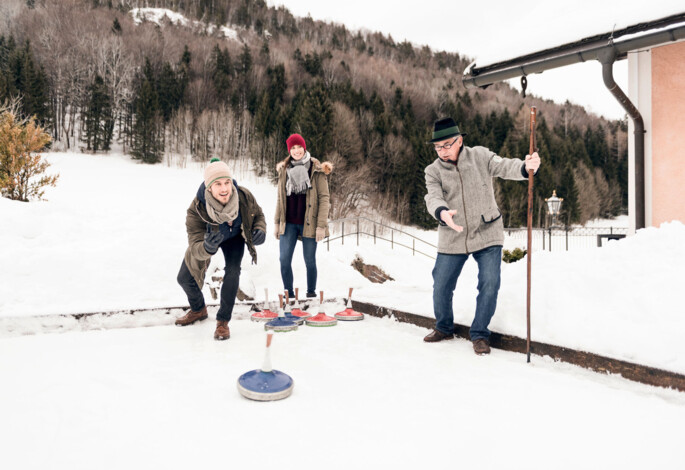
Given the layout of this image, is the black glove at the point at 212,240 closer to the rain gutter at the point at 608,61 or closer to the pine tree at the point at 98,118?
the rain gutter at the point at 608,61

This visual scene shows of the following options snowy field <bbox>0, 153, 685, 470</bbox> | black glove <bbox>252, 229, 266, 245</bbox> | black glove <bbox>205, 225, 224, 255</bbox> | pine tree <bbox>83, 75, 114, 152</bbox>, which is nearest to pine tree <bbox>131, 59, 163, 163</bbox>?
pine tree <bbox>83, 75, 114, 152</bbox>

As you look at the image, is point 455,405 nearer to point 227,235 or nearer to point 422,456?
point 422,456

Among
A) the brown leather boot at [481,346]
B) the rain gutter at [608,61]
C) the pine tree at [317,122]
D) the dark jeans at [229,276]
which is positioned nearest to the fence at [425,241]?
the pine tree at [317,122]

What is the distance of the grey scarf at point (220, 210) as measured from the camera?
3297 mm

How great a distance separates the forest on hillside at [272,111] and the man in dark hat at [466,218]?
19569mm

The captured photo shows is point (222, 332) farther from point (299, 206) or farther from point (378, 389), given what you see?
point (299, 206)

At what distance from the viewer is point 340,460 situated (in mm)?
1591

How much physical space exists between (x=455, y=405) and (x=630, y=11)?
18.6 ft

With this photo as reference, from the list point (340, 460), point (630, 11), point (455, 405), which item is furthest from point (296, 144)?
point (630, 11)

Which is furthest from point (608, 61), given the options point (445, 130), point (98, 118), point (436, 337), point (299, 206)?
point (98, 118)

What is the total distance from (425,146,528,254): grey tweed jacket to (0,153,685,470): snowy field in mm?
583

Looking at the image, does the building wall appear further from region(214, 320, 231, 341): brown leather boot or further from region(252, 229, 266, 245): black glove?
region(214, 320, 231, 341): brown leather boot

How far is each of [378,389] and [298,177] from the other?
283 cm

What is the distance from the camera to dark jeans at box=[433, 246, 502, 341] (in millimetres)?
3113
